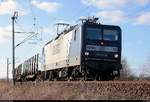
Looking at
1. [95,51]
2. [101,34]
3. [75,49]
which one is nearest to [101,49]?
[95,51]

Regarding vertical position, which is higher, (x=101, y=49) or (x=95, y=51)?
(x=101, y=49)

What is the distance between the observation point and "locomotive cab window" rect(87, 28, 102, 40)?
24.8 meters

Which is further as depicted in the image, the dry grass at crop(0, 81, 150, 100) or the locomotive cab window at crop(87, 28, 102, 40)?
the locomotive cab window at crop(87, 28, 102, 40)

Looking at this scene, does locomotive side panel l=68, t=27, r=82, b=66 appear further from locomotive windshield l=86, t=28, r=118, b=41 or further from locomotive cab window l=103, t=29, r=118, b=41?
locomotive cab window l=103, t=29, r=118, b=41

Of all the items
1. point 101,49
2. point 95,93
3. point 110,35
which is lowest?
point 95,93

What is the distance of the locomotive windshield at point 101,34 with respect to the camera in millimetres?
24875

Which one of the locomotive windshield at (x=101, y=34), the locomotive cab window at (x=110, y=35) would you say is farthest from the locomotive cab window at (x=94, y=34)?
the locomotive cab window at (x=110, y=35)

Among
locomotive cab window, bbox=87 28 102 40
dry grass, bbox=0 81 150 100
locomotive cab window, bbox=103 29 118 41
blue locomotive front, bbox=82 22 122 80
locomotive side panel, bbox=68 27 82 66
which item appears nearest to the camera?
dry grass, bbox=0 81 150 100

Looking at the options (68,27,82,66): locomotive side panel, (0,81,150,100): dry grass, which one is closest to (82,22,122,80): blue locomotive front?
(68,27,82,66): locomotive side panel

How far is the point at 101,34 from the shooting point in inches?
985

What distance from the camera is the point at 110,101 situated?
1245cm

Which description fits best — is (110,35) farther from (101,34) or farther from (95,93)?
(95,93)

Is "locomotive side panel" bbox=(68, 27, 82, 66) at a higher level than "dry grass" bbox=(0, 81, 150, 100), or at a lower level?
higher

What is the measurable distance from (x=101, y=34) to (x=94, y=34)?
414 millimetres
